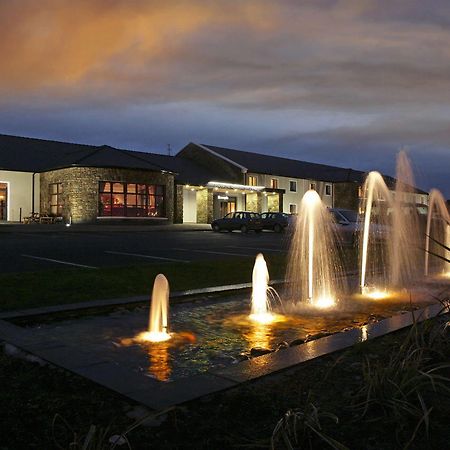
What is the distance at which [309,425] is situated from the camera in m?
3.13

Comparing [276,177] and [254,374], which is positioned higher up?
[276,177]

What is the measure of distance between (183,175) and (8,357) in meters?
43.5

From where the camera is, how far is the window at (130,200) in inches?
1528

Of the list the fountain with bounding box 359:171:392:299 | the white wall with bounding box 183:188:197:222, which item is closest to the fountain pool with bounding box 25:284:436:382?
the fountain with bounding box 359:171:392:299

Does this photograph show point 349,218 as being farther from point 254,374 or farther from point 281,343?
Result: point 254,374

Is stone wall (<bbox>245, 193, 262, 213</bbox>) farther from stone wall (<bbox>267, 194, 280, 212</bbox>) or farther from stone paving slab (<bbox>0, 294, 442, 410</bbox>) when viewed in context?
stone paving slab (<bbox>0, 294, 442, 410</bbox>)

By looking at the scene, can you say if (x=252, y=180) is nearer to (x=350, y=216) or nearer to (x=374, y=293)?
(x=350, y=216)

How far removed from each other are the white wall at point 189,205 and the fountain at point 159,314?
1619 inches

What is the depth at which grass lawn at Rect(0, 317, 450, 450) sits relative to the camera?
320 centimetres

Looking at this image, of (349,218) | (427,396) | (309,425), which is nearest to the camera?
(309,425)

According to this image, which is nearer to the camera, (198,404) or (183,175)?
(198,404)

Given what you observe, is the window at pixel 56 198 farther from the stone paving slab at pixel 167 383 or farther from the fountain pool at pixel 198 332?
the stone paving slab at pixel 167 383

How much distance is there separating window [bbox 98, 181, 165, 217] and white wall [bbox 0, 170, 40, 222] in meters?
6.53

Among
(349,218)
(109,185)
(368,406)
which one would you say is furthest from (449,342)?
(109,185)
